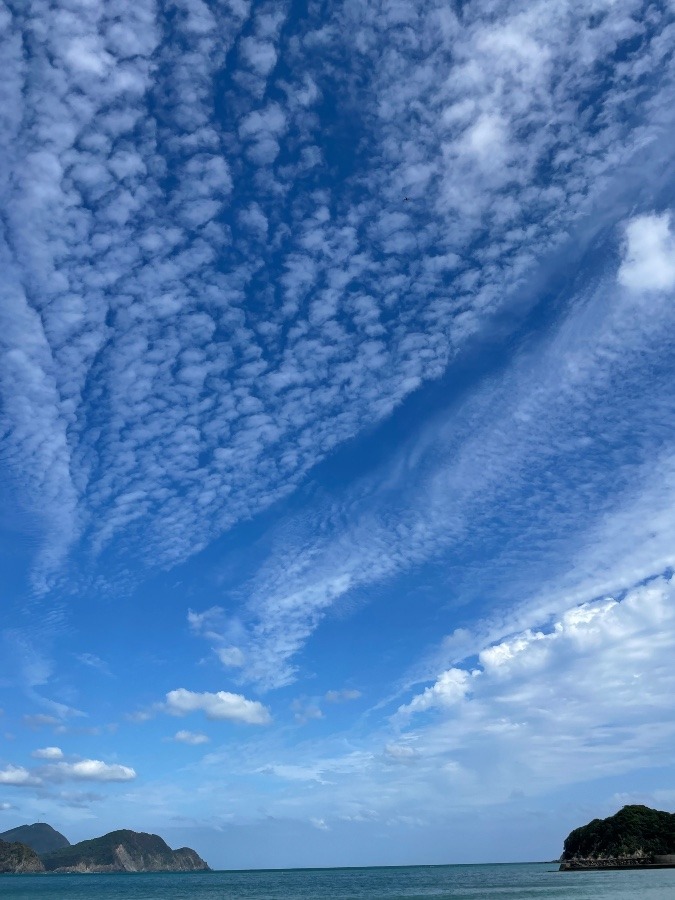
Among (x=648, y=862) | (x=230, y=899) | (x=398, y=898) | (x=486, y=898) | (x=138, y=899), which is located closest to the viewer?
(x=486, y=898)

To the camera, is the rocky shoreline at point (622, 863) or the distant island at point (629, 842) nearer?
Answer: the rocky shoreline at point (622, 863)

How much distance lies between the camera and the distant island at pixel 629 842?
15500cm

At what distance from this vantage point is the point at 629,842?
16375 centimetres

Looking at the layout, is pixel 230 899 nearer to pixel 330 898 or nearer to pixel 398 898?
pixel 330 898

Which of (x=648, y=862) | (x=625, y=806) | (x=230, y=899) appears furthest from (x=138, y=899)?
(x=625, y=806)

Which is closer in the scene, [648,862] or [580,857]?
[648,862]

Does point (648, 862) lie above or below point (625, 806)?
below

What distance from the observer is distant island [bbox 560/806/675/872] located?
155000 mm

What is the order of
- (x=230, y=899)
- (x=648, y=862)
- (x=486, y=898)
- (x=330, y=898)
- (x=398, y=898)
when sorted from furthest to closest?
(x=648, y=862) < (x=230, y=899) < (x=330, y=898) < (x=398, y=898) < (x=486, y=898)

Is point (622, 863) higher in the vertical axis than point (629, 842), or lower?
lower

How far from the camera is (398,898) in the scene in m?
94.1

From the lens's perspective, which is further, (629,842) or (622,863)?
(629,842)

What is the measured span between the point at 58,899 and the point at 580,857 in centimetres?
13734

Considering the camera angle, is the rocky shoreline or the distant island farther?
the distant island
